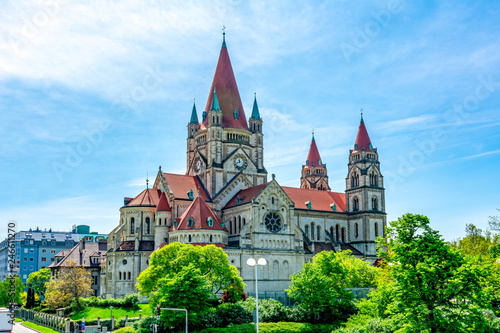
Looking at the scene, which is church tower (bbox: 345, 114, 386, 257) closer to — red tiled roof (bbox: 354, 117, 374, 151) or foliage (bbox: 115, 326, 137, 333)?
red tiled roof (bbox: 354, 117, 374, 151)

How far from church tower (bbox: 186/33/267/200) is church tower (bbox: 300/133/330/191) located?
115 feet

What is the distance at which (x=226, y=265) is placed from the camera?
74.6 m

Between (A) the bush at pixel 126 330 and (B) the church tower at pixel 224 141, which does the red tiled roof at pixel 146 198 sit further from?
(A) the bush at pixel 126 330

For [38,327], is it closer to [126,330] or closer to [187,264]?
[126,330]

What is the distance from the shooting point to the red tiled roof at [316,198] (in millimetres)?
113062

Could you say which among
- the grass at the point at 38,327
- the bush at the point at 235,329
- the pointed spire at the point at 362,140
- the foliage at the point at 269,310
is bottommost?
the grass at the point at 38,327

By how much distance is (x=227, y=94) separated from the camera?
110000mm

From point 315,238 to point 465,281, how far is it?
2721 inches

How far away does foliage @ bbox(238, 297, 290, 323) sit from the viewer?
232ft

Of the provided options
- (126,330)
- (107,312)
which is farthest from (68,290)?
(126,330)

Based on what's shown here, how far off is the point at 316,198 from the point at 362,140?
53.1ft

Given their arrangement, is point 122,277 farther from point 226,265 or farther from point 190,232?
point 226,265

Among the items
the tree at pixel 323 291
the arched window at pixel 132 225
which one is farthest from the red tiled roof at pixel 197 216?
the tree at pixel 323 291

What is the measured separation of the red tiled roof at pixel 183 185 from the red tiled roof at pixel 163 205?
1.96 m
